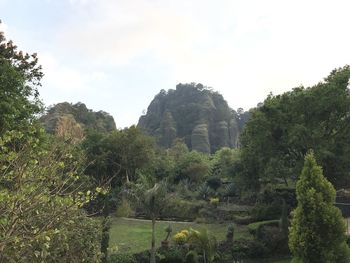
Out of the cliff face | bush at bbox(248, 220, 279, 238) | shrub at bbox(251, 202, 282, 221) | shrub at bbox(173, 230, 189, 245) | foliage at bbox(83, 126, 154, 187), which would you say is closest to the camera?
shrub at bbox(173, 230, 189, 245)

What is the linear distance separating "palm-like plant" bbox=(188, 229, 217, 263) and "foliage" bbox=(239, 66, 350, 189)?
7.25 metres

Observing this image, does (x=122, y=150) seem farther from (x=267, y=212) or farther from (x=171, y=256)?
(x=171, y=256)

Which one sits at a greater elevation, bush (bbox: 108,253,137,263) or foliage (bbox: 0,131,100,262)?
foliage (bbox: 0,131,100,262)

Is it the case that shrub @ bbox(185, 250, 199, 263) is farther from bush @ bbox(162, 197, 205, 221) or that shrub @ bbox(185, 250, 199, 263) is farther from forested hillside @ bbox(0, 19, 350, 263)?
bush @ bbox(162, 197, 205, 221)

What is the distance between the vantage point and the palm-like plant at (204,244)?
1802cm

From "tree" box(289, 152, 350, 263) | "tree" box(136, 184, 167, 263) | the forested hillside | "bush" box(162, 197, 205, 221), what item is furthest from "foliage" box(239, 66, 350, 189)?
"tree" box(289, 152, 350, 263)

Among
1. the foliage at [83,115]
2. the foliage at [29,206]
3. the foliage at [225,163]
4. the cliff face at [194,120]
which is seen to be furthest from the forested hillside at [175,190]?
the cliff face at [194,120]

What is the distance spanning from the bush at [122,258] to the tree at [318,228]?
24.4 ft

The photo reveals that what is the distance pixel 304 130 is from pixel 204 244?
8869mm

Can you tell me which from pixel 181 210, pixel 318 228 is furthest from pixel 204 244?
pixel 181 210

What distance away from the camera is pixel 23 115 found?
694 inches

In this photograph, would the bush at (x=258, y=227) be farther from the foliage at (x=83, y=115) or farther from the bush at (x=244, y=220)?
the foliage at (x=83, y=115)

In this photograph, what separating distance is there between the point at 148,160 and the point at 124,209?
9009mm

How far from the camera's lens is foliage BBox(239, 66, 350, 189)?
75.3ft
